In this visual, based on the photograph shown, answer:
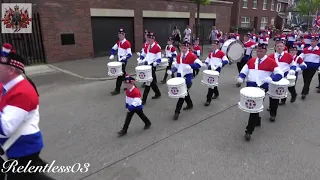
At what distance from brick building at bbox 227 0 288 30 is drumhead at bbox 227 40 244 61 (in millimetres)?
23675

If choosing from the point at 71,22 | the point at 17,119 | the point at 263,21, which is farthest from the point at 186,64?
the point at 263,21

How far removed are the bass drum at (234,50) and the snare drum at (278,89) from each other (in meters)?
3.35

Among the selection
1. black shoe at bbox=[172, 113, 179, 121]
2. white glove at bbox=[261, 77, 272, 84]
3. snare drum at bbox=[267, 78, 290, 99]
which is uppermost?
white glove at bbox=[261, 77, 272, 84]

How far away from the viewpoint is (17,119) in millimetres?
2270

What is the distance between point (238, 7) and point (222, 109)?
27154 mm

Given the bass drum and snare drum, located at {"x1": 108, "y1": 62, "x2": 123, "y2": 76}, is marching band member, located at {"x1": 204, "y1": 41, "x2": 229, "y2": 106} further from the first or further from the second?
snare drum, located at {"x1": 108, "y1": 62, "x2": 123, "y2": 76}

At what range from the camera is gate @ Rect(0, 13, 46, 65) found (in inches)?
453

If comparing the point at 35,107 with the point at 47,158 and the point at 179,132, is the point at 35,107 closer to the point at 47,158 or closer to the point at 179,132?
the point at 47,158

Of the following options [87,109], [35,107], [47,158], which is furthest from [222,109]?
[35,107]

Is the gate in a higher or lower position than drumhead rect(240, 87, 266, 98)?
higher

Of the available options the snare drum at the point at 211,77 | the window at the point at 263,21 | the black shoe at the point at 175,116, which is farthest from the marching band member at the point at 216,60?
the window at the point at 263,21

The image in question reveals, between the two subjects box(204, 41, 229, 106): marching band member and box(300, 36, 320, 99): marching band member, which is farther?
box(300, 36, 320, 99): marching band member

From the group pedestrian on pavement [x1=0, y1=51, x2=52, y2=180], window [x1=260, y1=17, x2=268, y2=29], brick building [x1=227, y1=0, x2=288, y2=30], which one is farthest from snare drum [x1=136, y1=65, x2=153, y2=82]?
window [x1=260, y1=17, x2=268, y2=29]

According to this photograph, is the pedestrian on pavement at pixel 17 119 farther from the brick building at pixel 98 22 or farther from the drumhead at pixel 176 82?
the brick building at pixel 98 22
